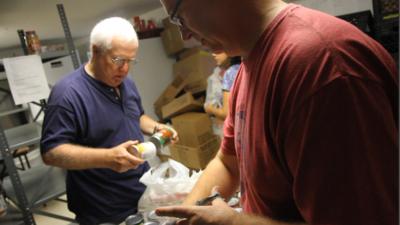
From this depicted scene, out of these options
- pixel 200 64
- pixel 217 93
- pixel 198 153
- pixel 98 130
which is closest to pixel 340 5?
pixel 217 93

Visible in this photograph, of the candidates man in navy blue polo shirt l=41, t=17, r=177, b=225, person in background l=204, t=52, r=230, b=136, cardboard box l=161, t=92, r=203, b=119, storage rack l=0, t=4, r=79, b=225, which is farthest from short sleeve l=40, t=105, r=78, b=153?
cardboard box l=161, t=92, r=203, b=119

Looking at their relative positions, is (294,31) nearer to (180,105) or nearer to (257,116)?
(257,116)

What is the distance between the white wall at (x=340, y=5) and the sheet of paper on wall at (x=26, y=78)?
6.84ft

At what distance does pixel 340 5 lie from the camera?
2.32 meters

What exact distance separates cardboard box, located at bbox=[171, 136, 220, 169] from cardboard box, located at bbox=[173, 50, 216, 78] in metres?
0.74

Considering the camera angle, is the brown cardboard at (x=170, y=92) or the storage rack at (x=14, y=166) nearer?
the storage rack at (x=14, y=166)

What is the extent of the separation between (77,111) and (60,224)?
2594 mm

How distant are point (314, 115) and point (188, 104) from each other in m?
2.83

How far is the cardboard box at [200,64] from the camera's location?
3.36 metres

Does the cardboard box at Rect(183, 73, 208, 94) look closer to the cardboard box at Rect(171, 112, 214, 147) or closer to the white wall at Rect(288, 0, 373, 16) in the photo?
the cardboard box at Rect(171, 112, 214, 147)

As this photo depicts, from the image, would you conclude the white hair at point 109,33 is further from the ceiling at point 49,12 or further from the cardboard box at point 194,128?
the cardboard box at point 194,128

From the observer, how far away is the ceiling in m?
2.13

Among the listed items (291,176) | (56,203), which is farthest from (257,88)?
(56,203)

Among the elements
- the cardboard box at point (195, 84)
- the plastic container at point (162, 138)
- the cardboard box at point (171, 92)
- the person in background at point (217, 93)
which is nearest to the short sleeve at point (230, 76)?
the person in background at point (217, 93)
